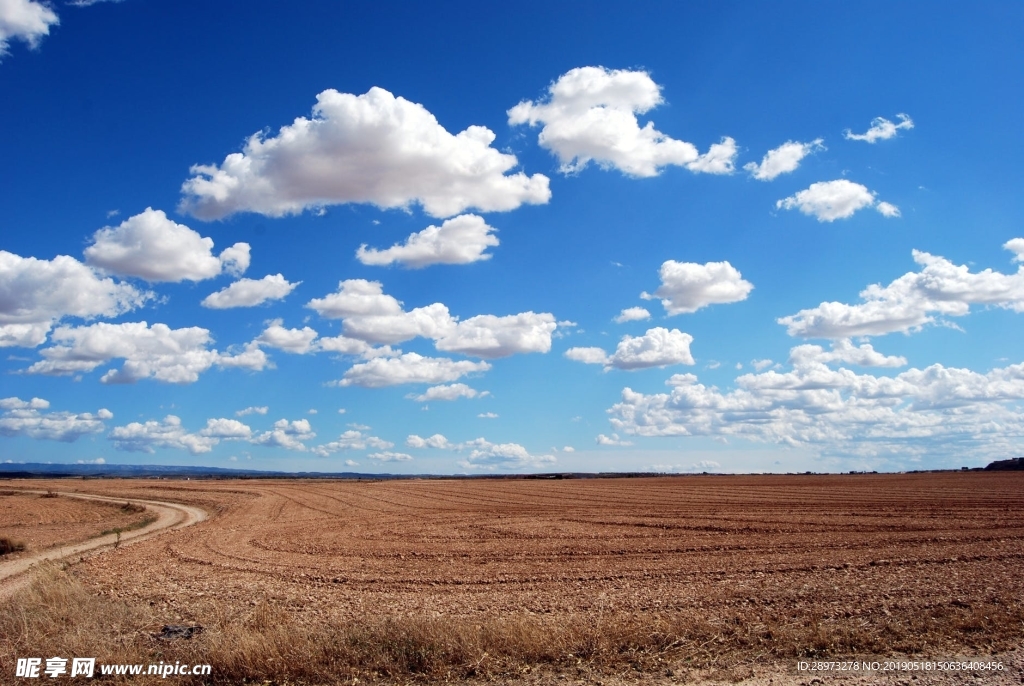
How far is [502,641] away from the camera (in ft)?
33.7

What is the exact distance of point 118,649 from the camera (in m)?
10.8

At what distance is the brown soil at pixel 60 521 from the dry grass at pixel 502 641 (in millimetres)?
18273

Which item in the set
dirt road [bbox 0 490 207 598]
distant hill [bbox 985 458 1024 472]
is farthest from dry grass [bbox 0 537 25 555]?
distant hill [bbox 985 458 1024 472]

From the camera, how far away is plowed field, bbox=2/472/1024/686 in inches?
440

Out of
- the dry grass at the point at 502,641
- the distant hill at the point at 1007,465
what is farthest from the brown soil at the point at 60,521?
the distant hill at the point at 1007,465

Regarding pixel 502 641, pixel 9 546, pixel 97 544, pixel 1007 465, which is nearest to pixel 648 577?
pixel 502 641

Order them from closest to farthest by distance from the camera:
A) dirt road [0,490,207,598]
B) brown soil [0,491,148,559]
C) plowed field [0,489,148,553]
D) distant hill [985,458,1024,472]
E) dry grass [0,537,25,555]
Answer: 1. dirt road [0,490,207,598]
2. dry grass [0,537,25,555]
3. brown soil [0,491,148,559]
4. plowed field [0,489,148,553]
5. distant hill [985,458,1024,472]

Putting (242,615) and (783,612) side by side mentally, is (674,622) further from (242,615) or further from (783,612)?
(242,615)

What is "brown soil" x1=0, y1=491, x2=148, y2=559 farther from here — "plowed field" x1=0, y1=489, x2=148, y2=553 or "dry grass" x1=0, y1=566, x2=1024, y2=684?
"dry grass" x1=0, y1=566, x2=1024, y2=684

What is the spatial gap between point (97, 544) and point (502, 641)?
25.6 metres

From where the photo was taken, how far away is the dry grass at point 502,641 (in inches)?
380

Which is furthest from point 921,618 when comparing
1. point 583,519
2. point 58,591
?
point 583,519

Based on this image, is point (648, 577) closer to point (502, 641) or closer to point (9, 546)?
point (502, 641)

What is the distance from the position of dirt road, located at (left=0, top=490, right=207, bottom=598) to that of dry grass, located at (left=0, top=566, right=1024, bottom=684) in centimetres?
878
